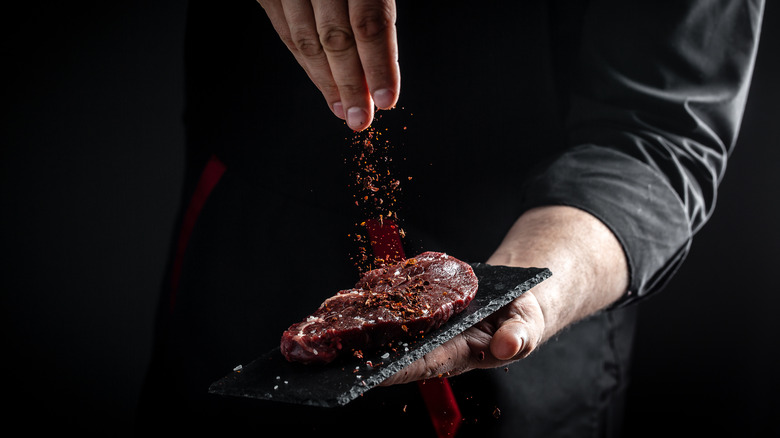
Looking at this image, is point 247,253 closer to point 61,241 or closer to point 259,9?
point 259,9

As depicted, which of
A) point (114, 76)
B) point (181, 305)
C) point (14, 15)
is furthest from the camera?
point (114, 76)

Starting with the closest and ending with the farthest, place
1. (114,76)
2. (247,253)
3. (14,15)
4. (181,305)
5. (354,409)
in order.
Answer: (354,409), (247,253), (181,305), (14,15), (114,76)

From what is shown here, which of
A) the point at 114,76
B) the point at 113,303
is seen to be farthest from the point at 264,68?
the point at 113,303

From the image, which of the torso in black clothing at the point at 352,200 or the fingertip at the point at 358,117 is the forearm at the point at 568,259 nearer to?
the torso in black clothing at the point at 352,200

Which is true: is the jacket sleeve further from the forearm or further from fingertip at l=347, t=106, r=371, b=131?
fingertip at l=347, t=106, r=371, b=131

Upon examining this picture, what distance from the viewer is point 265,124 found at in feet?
6.80

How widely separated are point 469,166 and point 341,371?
1.00 m

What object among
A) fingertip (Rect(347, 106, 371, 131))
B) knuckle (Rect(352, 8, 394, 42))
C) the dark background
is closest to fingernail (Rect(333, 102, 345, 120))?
fingertip (Rect(347, 106, 371, 131))

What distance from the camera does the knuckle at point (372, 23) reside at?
3.91 ft

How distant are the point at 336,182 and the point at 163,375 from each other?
100 centimetres

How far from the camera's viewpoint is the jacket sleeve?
1.84m

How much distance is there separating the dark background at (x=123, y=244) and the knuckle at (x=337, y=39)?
1918 millimetres

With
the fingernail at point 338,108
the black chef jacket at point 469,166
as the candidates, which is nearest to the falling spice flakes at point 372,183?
the black chef jacket at point 469,166

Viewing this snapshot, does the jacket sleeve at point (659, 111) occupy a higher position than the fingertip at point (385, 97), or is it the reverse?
the fingertip at point (385, 97)
